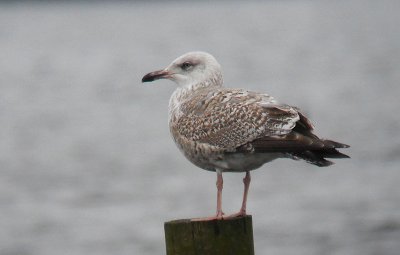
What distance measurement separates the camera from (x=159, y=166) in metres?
21.8

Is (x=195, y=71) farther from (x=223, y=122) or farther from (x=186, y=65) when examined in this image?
(x=223, y=122)

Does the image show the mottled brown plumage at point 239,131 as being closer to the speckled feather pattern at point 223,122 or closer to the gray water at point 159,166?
the speckled feather pattern at point 223,122

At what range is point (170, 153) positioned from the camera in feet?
77.4

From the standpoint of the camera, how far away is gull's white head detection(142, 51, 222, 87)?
26.8ft

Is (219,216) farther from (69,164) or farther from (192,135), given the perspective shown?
(69,164)

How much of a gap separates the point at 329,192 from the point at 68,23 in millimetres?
106514

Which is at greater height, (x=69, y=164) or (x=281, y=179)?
(x=69, y=164)

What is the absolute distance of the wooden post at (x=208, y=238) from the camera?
653 cm

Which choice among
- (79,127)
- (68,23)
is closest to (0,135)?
(79,127)

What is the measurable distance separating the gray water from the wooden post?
808cm

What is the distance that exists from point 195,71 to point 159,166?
539 inches

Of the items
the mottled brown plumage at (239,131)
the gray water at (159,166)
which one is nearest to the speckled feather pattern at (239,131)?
the mottled brown plumage at (239,131)

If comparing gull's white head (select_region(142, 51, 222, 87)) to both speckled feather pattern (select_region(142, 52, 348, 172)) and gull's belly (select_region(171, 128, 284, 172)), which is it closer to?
speckled feather pattern (select_region(142, 52, 348, 172))

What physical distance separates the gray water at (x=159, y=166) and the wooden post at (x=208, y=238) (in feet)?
26.5
